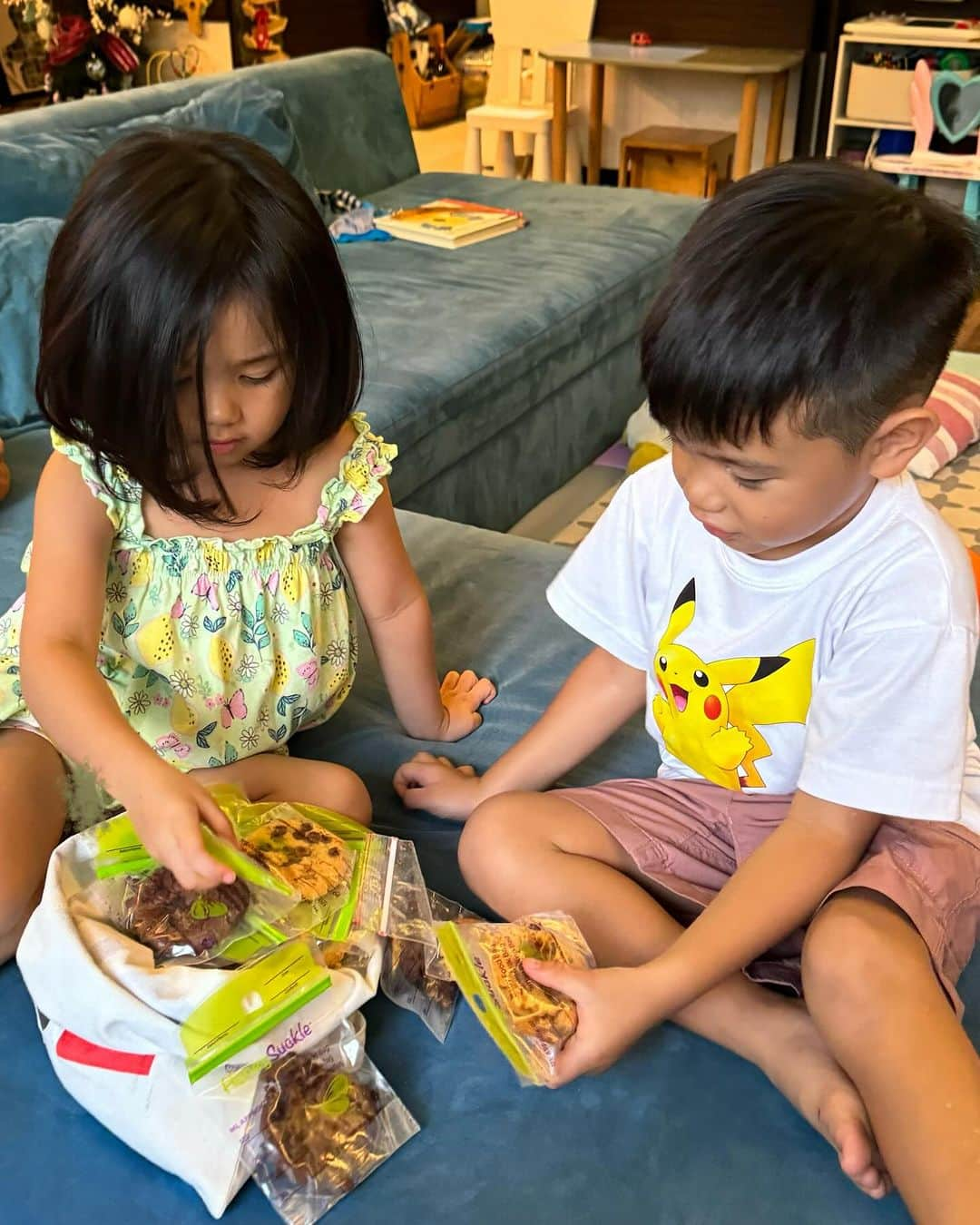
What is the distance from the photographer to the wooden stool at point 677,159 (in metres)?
4.03

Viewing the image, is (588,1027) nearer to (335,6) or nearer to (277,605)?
(277,605)

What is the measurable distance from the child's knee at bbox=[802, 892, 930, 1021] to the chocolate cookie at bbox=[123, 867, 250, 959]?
392mm

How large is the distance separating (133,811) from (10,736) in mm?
274

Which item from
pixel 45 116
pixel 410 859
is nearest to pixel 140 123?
pixel 45 116

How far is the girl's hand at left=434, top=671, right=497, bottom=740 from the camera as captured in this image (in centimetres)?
116

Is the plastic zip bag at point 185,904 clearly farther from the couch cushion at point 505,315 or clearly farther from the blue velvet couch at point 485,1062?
the couch cushion at point 505,315

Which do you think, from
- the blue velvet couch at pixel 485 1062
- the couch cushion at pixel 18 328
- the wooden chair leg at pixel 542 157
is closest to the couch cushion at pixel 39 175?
the blue velvet couch at pixel 485 1062

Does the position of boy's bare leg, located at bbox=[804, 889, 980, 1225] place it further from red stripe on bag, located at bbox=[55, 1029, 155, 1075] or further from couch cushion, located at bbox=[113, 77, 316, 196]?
couch cushion, located at bbox=[113, 77, 316, 196]

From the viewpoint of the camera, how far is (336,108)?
2.73 meters

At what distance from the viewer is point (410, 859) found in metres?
0.92

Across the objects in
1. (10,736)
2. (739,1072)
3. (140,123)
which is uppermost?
(140,123)

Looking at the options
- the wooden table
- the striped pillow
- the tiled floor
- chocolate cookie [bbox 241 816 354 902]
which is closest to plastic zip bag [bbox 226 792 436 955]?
chocolate cookie [bbox 241 816 354 902]

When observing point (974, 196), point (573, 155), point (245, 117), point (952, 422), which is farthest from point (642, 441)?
point (573, 155)

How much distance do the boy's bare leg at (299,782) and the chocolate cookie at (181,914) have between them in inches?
8.0
